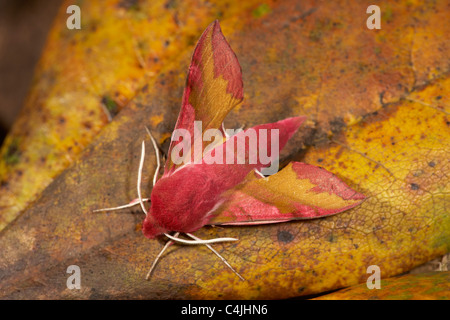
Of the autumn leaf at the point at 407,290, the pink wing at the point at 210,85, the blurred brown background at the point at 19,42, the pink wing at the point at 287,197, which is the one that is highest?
the blurred brown background at the point at 19,42

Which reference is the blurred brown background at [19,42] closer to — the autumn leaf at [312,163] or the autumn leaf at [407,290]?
the autumn leaf at [312,163]

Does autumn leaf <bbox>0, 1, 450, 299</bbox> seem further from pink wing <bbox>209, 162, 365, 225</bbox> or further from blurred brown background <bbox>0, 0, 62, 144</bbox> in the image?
blurred brown background <bbox>0, 0, 62, 144</bbox>

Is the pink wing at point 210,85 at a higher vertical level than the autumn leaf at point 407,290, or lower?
higher

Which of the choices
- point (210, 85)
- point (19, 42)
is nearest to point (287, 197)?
point (210, 85)

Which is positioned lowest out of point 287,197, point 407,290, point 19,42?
point 407,290

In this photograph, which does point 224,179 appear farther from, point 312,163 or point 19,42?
point 19,42

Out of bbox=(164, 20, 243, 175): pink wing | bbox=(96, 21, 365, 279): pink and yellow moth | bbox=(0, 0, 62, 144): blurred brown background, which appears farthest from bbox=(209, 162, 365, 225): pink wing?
bbox=(0, 0, 62, 144): blurred brown background

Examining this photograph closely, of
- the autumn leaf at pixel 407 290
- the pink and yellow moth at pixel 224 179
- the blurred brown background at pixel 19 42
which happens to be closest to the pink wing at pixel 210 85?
the pink and yellow moth at pixel 224 179
